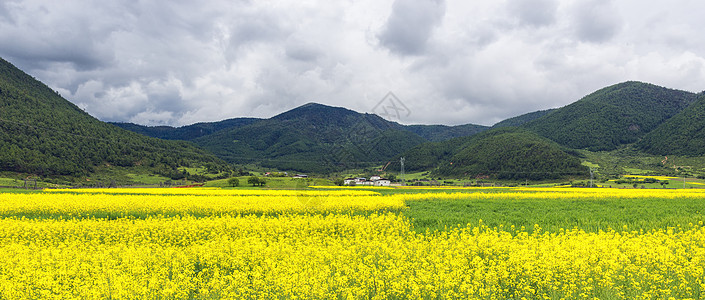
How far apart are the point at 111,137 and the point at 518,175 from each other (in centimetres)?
15172

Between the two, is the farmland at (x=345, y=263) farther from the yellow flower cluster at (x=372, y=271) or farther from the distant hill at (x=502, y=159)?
the distant hill at (x=502, y=159)

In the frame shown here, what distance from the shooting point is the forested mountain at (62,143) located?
100 metres

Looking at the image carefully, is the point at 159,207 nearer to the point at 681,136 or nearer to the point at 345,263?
→ the point at 345,263

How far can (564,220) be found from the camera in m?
16.2

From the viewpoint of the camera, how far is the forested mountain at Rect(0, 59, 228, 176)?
100 metres

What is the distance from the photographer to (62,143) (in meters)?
115

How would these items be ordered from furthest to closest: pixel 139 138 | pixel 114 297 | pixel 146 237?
pixel 139 138
pixel 146 237
pixel 114 297

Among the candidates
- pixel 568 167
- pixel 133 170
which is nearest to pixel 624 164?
pixel 568 167

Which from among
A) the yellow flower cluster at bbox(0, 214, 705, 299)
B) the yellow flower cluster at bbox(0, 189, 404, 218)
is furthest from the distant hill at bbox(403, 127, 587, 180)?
the yellow flower cluster at bbox(0, 214, 705, 299)

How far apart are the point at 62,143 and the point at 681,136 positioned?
794 feet

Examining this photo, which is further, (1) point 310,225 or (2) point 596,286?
(1) point 310,225

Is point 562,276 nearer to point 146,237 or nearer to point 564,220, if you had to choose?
point 564,220

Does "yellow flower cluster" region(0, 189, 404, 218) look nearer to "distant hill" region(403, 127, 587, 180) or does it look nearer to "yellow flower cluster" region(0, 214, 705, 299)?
"yellow flower cluster" region(0, 214, 705, 299)

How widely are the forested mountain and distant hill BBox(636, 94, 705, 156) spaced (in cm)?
18757
